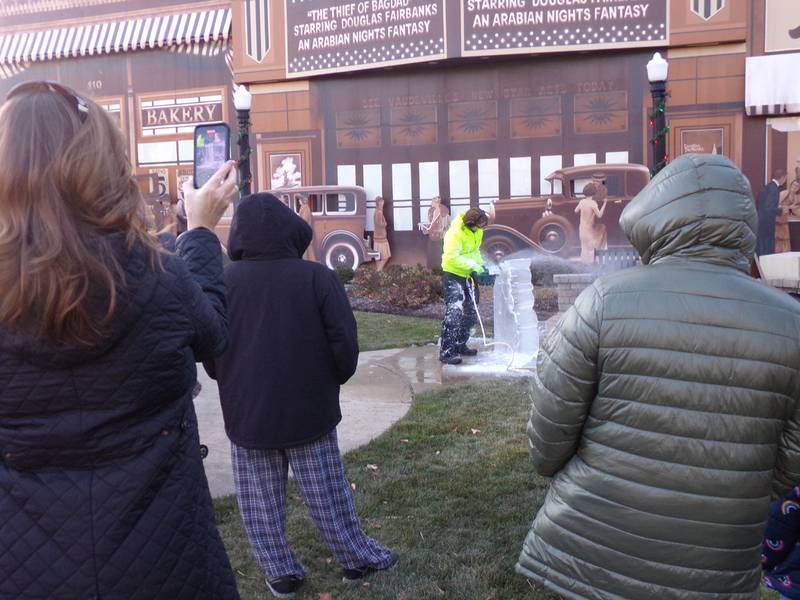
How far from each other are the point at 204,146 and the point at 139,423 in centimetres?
104

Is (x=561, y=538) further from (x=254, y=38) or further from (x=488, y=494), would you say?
(x=254, y=38)

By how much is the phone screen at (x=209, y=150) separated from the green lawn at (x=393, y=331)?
7.64 metres

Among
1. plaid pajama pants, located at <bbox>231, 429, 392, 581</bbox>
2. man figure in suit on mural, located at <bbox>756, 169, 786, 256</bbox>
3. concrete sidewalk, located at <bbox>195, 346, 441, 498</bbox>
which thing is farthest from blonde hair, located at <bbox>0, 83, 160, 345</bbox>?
man figure in suit on mural, located at <bbox>756, 169, 786, 256</bbox>

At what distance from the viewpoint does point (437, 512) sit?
474cm

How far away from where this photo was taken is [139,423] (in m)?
1.80

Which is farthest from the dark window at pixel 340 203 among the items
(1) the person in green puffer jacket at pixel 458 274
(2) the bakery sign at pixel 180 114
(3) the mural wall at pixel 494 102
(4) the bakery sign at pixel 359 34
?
(1) the person in green puffer jacket at pixel 458 274

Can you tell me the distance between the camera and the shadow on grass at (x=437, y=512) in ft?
12.7

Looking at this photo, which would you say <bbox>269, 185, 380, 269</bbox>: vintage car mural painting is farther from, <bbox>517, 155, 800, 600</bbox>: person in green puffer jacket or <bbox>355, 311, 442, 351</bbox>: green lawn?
<bbox>517, 155, 800, 600</bbox>: person in green puffer jacket

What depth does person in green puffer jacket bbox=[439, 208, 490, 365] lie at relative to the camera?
30.0 feet

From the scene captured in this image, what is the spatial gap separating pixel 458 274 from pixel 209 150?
6.93 metres

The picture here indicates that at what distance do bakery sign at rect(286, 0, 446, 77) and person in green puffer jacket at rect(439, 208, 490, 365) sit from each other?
7570 millimetres

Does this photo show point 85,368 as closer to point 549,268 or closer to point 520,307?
point 520,307

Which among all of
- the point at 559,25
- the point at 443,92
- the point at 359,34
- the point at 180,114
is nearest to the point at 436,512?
the point at 559,25

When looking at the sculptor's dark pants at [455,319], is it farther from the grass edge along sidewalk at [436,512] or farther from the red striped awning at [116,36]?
the red striped awning at [116,36]
